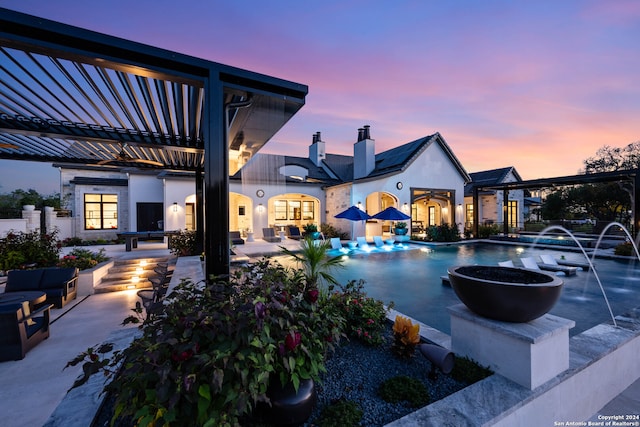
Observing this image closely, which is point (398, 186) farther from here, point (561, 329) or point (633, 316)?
point (561, 329)

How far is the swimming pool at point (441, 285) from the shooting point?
16.9 feet

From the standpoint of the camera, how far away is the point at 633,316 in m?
4.18

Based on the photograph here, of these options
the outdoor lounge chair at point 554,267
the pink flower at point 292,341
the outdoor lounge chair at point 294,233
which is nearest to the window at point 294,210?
the outdoor lounge chair at point 294,233

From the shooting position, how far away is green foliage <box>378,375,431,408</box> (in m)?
2.34

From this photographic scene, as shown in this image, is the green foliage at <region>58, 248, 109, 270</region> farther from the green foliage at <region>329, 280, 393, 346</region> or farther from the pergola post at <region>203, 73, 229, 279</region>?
the green foliage at <region>329, 280, 393, 346</region>

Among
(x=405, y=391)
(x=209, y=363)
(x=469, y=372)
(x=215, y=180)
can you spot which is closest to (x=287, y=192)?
(x=215, y=180)

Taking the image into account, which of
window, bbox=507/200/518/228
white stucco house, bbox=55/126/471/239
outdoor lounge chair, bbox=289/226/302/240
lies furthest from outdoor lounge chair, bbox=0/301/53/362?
window, bbox=507/200/518/228

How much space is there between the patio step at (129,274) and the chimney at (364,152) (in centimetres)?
1478

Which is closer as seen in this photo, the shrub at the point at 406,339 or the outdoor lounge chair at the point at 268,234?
the shrub at the point at 406,339

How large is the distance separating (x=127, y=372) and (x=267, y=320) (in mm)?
847

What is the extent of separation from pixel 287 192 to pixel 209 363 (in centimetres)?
1818

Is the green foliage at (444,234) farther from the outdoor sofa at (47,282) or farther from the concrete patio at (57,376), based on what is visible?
the outdoor sofa at (47,282)

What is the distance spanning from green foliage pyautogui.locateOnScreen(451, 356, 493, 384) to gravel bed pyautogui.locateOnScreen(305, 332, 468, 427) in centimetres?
8

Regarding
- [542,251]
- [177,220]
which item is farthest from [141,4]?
[542,251]
